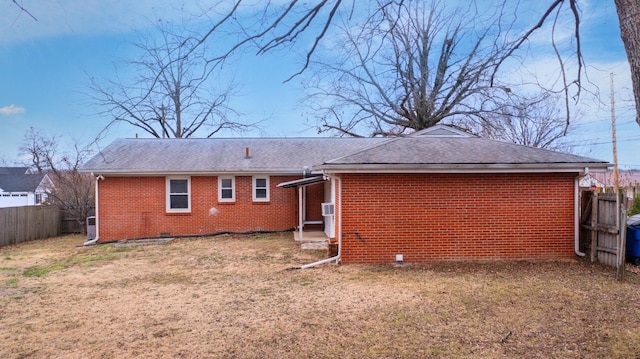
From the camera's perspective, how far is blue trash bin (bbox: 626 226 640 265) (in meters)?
8.66

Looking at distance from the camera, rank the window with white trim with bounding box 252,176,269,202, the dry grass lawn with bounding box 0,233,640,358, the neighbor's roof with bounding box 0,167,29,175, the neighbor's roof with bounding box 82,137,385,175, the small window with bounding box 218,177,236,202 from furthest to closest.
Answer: the neighbor's roof with bounding box 0,167,29,175 < the window with white trim with bounding box 252,176,269,202 < the small window with bounding box 218,177,236,202 < the neighbor's roof with bounding box 82,137,385,175 < the dry grass lawn with bounding box 0,233,640,358

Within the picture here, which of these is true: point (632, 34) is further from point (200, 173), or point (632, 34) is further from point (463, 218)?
point (200, 173)

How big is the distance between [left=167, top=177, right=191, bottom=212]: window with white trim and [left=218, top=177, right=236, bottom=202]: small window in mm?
1156

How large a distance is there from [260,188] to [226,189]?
1306mm

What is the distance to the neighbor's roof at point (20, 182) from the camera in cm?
3916

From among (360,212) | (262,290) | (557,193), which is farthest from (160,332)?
(557,193)

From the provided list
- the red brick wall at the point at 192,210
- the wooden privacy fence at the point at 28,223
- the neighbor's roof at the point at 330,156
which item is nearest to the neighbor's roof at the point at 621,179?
the neighbor's roof at the point at 330,156

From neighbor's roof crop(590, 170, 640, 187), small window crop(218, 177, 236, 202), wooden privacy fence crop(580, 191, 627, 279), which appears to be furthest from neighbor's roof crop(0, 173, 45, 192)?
neighbor's roof crop(590, 170, 640, 187)

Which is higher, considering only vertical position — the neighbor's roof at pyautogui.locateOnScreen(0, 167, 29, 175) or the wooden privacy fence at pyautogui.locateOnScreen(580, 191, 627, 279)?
the neighbor's roof at pyautogui.locateOnScreen(0, 167, 29, 175)

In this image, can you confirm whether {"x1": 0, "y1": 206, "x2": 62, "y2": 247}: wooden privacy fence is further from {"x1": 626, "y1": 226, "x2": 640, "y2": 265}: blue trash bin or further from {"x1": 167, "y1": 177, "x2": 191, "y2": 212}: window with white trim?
{"x1": 626, "y1": 226, "x2": 640, "y2": 265}: blue trash bin

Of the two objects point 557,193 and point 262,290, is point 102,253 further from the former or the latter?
point 557,193

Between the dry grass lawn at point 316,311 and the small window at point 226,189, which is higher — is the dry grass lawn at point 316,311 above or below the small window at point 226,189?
below

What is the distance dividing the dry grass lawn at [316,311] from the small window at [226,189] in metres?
5.52

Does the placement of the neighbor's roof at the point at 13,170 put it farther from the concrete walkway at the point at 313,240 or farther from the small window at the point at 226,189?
the concrete walkway at the point at 313,240
